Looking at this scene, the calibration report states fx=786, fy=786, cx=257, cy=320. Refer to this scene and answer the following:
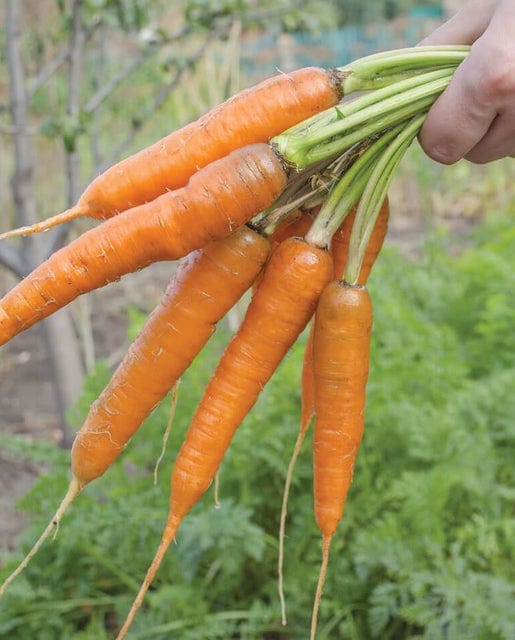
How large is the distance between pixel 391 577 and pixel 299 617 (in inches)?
10.1

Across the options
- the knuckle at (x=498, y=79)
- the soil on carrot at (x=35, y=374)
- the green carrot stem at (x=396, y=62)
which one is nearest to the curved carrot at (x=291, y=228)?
the green carrot stem at (x=396, y=62)

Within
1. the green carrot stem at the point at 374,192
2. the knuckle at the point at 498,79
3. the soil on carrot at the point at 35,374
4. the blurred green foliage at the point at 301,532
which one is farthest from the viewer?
the soil on carrot at the point at 35,374

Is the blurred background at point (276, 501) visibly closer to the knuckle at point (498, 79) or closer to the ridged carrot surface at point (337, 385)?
the ridged carrot surface at point (337, 385)

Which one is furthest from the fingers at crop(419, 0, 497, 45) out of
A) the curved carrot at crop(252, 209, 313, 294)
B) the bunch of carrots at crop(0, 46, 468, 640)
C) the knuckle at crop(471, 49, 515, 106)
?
the curved carrot at crop(252, 209, 313, 294)

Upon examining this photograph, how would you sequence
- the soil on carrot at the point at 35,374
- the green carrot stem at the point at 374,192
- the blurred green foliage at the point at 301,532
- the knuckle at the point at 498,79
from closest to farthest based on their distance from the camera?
1. the knuckle at the point at 498,79
2. the green carrot stem at the point at 374,192
3. the blurred green foliage at the point at 301,532
4. the soil on carrot at the point at 35,374

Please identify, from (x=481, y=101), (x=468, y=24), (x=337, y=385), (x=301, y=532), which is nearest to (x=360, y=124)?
(x=481, y=101)

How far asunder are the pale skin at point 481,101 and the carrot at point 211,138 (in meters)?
0.18

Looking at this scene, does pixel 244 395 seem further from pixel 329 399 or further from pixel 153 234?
pixel 153 234

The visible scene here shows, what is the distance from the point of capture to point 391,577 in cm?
201

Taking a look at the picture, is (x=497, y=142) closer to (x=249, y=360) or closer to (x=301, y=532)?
(x=249, y=360)

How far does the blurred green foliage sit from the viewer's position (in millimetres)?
1848

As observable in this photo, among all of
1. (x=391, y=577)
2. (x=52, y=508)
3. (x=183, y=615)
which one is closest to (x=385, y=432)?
(x=391, y=577)

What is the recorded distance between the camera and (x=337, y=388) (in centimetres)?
141

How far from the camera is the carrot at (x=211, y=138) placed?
125 cm
